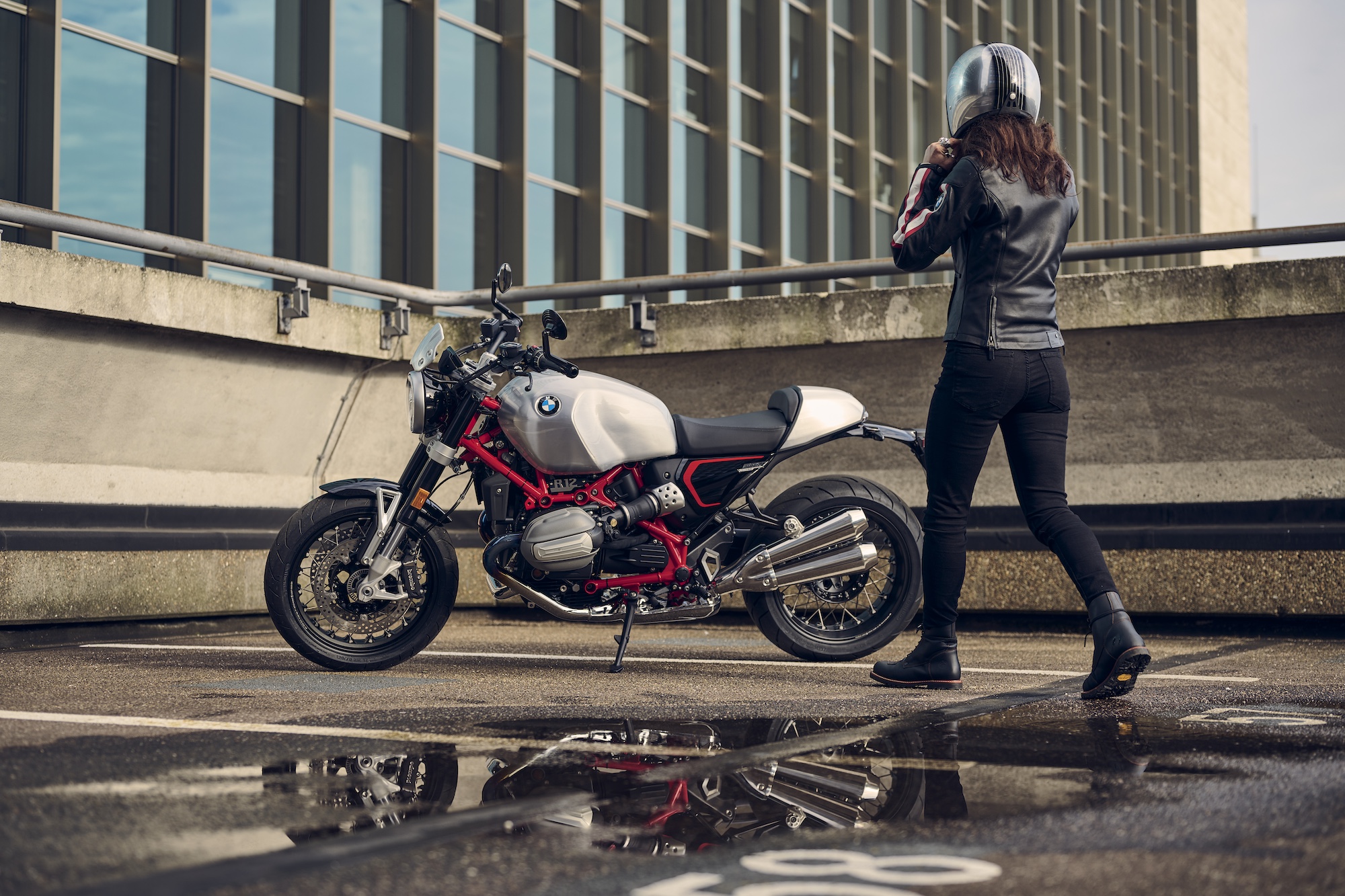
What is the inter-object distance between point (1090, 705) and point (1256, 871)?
7.13ft

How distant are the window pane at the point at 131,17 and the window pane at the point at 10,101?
59 centimetres

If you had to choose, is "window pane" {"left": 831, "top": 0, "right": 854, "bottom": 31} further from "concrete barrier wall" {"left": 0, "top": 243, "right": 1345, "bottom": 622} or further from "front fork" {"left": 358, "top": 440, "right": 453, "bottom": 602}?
"front fork" {"left": 358, "top": 440, "right": 453, "bottom": 602}

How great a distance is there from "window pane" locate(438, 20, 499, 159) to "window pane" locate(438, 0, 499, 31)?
0.20 metres

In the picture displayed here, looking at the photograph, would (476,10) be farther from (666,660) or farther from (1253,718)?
Result: (1253,718)

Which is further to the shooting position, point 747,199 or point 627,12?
point 747,199

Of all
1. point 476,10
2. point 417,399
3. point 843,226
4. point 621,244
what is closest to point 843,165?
point 843,226

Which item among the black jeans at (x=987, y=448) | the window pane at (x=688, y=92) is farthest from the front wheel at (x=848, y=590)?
the window pane at (x=688, y=92)

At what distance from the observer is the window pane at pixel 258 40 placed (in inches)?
610

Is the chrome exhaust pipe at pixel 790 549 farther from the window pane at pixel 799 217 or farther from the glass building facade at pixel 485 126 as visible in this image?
the window pane at pixel 799 217

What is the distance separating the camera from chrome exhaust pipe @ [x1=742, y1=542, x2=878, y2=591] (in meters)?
5.88

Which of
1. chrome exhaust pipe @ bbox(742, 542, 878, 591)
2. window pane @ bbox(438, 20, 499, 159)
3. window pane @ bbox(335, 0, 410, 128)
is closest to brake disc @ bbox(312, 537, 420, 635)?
chrome exhaust pipe @ bbox(742, 542, 878, 591)

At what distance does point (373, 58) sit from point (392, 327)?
10414 millimetres

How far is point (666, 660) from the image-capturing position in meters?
6.19

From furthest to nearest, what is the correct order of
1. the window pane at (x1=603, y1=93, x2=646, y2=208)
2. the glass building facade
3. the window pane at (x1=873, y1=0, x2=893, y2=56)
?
1. the window pane at (x1=873, y1=0, x2=893, y2=56)
2. the window pane at (x1=603, y1=93, x2=646, y2=208)
3. the glass building facade
